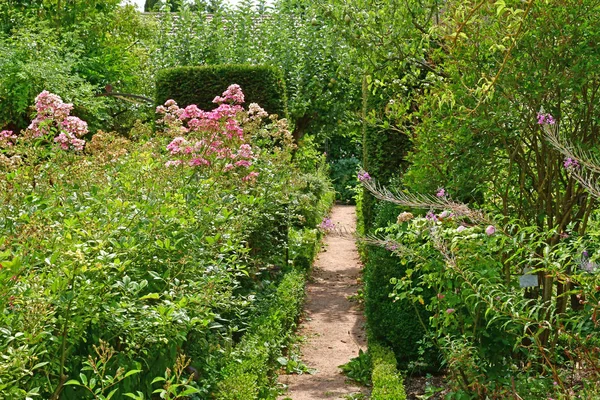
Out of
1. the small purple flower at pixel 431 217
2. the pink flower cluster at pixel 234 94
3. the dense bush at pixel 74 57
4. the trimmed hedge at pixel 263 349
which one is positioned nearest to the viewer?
the small purple flower at pixel 431 217

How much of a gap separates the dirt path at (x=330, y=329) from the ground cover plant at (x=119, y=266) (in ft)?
2.30

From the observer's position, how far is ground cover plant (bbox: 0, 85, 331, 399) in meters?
2.96

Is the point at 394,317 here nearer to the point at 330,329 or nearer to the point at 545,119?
the point at 330,329

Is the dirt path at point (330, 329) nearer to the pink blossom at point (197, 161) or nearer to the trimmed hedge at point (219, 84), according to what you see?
the pink blossom at point (197, 161)

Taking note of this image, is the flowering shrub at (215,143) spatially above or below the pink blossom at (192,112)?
below

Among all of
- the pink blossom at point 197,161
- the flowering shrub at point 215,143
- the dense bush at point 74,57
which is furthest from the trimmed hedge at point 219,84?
the pink blossom at point 197,161

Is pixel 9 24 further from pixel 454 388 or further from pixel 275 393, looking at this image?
pixel 454 388

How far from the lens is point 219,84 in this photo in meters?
11.5

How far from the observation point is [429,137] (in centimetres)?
609

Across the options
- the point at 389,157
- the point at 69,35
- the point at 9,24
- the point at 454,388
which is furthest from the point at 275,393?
the point at 9,24

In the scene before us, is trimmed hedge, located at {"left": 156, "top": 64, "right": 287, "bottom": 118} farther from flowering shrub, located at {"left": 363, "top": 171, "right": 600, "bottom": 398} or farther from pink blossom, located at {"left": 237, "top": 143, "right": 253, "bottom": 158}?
flowering shrub, located at {"left": 363, "top": 171, "right": 600, "bottom": 398}

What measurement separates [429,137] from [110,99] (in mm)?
10367

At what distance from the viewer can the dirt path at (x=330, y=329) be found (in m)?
6.35

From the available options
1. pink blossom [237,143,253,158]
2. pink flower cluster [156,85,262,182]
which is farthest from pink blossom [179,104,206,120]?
pink blossom [237,143,253,158]
